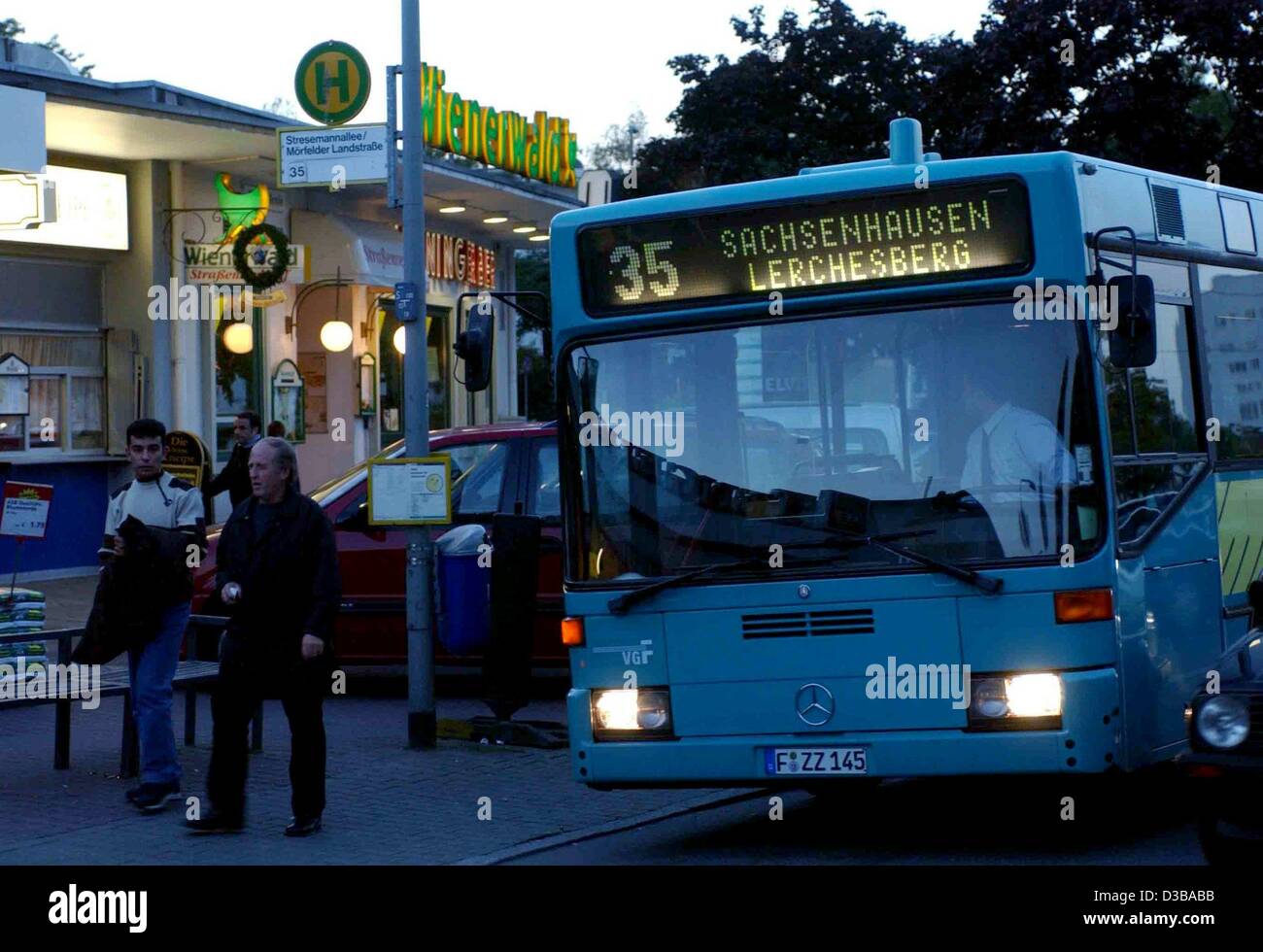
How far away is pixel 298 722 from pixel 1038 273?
392cm

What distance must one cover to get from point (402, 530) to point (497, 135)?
14.2 meters

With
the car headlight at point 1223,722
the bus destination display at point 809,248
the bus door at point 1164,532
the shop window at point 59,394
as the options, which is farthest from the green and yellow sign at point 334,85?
the shop window at point 59,394

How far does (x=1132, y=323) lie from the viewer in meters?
8.23

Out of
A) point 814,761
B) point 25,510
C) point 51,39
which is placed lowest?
point 814,761

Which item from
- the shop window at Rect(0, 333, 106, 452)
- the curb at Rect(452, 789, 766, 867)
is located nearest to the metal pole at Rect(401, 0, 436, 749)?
the curb at Rect(452, 789, 766, 867)

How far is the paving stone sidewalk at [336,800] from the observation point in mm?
8961

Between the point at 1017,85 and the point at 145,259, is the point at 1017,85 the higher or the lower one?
the higher one

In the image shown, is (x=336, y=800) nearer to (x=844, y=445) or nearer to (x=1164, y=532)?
(x=844, y=445)

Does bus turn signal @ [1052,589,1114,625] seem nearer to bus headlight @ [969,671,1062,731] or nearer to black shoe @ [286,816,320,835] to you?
bus headlight @ [969,671,1062,731]

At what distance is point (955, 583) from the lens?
824 centimetres

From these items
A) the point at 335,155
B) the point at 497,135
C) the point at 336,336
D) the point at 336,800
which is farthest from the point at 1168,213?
the point at 497,135

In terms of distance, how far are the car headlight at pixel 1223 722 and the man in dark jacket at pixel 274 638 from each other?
398 centimetres
